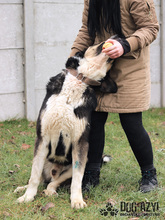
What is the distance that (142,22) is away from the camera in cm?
312

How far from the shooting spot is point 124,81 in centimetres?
326

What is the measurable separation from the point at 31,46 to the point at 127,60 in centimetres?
285

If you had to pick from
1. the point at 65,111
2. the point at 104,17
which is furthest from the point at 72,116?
the point at 104,17

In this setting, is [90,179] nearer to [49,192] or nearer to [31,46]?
[49,192]

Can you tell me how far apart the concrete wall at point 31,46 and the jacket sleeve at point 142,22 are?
2.95 metres

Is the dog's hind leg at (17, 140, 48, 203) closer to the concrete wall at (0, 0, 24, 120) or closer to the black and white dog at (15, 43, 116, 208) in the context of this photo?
the black and white dog at (15, 43, 116, 208)

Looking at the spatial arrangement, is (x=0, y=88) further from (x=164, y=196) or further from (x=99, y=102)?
(x=164, y=196)

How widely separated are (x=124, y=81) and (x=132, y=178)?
1087mm

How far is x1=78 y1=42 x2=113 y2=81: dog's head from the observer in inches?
125

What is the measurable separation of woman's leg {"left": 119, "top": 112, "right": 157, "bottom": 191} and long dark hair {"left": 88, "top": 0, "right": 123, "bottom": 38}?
0.74m

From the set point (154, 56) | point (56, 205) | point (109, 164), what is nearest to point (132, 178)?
point (109, 164)

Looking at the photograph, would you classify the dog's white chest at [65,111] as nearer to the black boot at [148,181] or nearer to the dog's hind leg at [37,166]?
the dog's hind leg at [37,166]

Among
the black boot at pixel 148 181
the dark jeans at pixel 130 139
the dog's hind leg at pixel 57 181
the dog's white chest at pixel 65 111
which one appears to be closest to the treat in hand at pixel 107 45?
the dog's white chest at pixel 65 111

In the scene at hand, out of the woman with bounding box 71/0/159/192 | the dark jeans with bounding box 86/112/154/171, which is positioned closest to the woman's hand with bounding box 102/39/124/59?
the woman with bounding box 71/0/159/192
